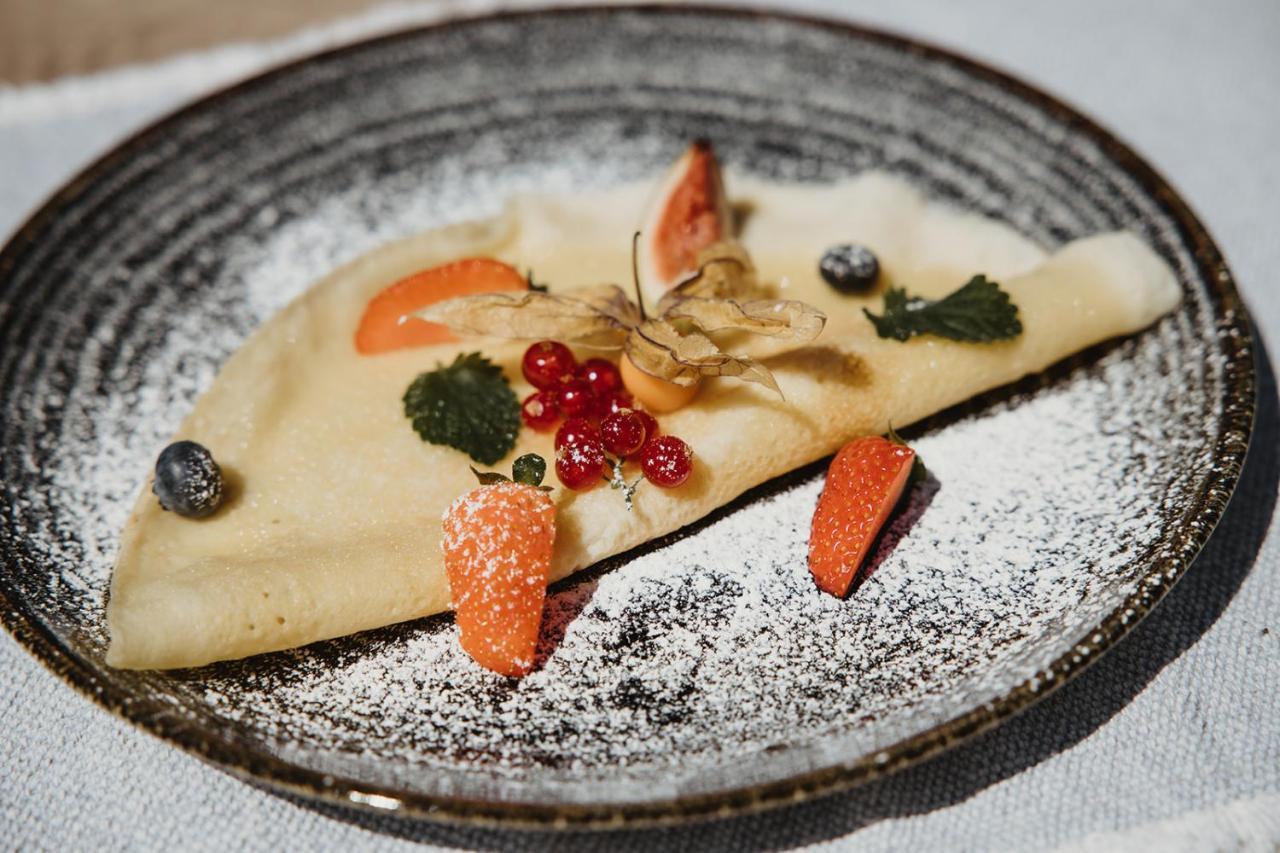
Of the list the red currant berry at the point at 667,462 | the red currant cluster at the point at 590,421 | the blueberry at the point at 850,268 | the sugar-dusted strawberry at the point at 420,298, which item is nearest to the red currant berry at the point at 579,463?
the red currant cluster at the point at 590,421

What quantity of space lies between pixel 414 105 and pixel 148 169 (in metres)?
1.00

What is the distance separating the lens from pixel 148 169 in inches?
152

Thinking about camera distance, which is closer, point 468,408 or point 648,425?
point 648,425

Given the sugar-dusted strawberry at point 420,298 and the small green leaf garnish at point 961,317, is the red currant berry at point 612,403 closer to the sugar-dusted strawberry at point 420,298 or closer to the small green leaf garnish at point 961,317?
the sugar-dusted strawberry at point 420,298

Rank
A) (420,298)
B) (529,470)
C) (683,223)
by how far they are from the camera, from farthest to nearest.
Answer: (683,223), (420,298), (529,470)

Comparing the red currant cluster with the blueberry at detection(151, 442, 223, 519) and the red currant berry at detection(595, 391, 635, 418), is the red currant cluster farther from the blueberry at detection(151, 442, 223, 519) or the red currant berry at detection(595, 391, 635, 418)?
the blueberry at detection(151, 442, 223, 519)

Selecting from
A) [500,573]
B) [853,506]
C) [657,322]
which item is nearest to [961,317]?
[853,506]

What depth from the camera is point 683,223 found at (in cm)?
359

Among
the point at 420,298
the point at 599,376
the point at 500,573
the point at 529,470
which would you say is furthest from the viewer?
the point at 420,298

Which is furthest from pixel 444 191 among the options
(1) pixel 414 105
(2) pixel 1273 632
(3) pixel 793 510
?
(2) pixel 1273 632

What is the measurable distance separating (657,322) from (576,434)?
0.42 m

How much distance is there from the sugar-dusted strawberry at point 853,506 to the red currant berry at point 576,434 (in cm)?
63

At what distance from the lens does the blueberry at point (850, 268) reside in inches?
135

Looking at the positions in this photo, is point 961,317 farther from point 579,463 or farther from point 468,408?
point 468,408
